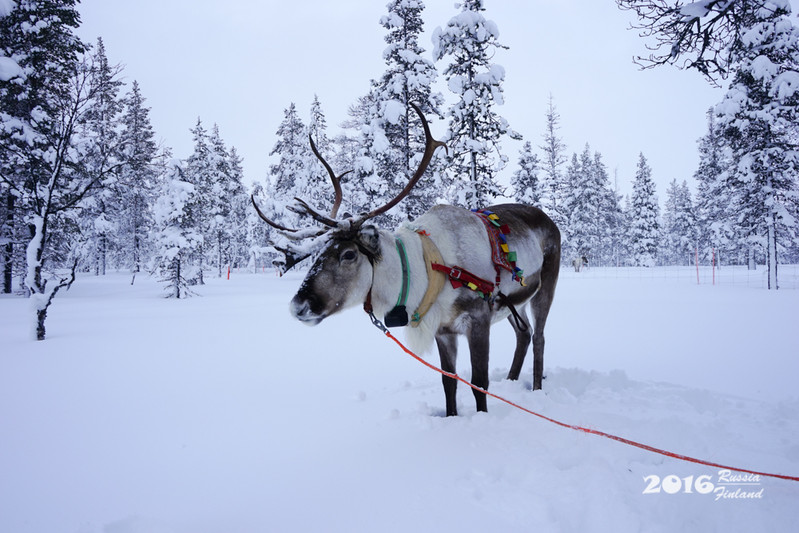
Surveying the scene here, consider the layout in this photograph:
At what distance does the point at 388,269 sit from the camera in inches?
128

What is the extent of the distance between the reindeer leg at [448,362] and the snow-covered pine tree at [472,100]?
13191mm

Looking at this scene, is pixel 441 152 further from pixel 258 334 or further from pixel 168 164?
pixel 168 164

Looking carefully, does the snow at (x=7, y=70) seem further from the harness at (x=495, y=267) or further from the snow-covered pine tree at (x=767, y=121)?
the snow-covered pine tree at (x=767, y=121)

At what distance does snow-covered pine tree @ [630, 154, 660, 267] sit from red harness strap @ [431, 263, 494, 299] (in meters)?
52.2

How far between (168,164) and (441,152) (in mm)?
14024

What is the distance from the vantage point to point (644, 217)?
47.1 meters

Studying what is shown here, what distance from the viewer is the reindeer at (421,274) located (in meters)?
3.00

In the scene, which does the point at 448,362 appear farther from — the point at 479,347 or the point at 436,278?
the point at 436,278

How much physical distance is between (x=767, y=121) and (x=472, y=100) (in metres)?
14.4

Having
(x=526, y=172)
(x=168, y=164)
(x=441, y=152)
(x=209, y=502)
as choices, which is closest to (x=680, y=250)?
(x=526, y=172)

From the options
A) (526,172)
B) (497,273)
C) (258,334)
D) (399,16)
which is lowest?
(258,334)

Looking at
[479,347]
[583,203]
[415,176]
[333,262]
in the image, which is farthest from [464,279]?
[583,203]

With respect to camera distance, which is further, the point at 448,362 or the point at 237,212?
the point at 237,212

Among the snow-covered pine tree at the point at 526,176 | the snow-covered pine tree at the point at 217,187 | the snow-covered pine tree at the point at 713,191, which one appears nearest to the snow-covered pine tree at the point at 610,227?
the snow-covered pine tree at the point at 713,191
